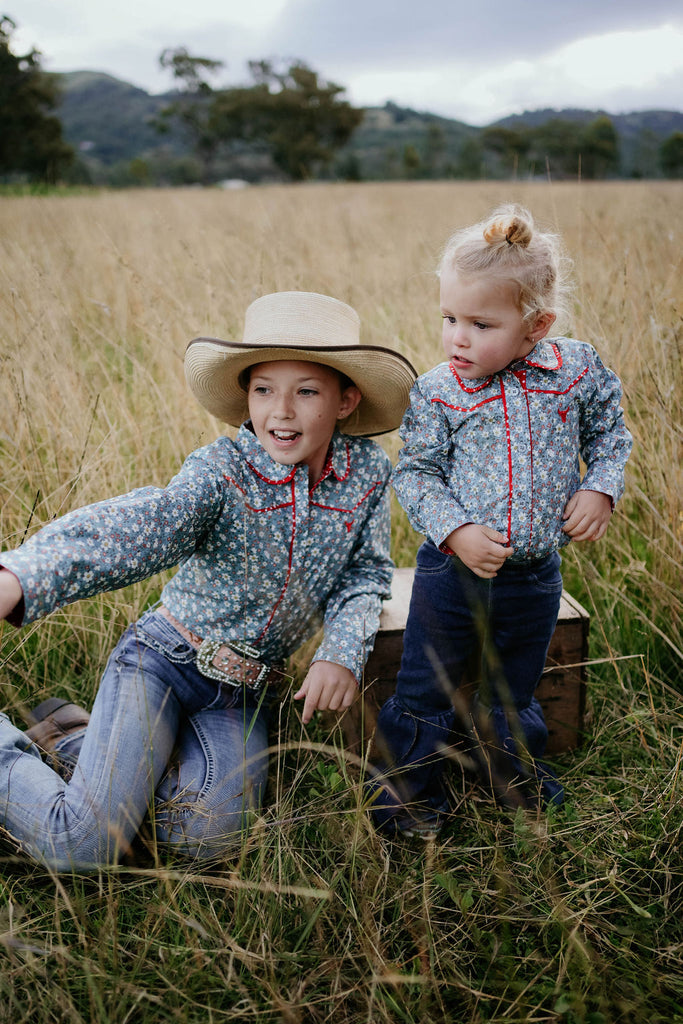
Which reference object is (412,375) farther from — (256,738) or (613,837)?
(613,837)

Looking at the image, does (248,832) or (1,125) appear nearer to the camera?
(248,832)

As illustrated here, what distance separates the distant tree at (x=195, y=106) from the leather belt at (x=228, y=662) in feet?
221

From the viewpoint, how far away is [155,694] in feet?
6.04

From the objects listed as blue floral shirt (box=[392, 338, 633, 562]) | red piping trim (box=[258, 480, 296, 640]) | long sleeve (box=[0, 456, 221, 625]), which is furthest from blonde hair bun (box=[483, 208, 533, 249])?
long sleeve (box=[0, 456, 221, 625])

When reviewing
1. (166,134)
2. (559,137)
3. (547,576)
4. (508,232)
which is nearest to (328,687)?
(547,576)

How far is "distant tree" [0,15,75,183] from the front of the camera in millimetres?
31703

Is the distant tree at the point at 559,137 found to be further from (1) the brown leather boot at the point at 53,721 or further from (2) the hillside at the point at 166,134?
(1) the brown leather boot at the point at 53,721

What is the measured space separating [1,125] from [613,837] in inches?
1581

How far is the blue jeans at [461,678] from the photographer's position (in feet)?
5.73

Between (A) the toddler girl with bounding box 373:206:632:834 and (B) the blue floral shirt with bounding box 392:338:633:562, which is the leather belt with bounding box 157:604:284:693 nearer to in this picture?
(A) the toddler girl with bounding box 373:206:632:834

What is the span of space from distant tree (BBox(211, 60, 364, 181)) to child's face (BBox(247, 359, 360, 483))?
6339 cm

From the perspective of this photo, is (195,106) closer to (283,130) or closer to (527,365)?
(283,130)

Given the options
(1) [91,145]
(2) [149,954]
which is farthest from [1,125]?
(1) [91,145]

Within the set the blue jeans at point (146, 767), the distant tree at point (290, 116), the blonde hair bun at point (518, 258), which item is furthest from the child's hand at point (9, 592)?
the distant tree at point (290, 116)
